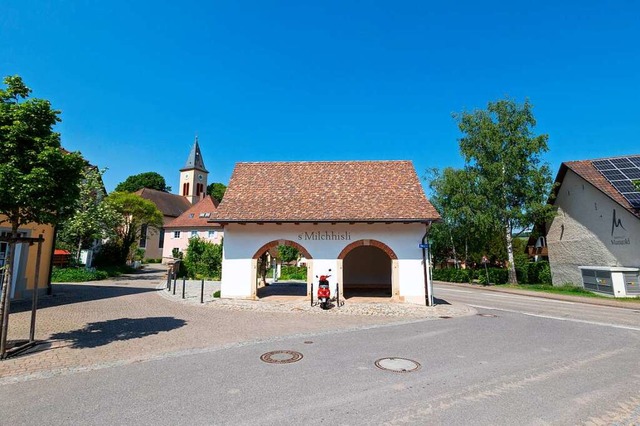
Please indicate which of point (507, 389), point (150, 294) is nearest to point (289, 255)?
point (150, 294)

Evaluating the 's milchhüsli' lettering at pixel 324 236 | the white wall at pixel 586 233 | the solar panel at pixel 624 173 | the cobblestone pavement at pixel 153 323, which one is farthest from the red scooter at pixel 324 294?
the solar panel at pixel 624 173

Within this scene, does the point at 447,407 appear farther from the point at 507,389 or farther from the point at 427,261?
the point at 427,261

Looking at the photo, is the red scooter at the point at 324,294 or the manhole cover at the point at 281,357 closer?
the manhole cover at the point at 281,357

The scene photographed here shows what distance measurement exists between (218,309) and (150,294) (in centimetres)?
660

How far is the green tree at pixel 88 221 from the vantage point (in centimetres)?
2681

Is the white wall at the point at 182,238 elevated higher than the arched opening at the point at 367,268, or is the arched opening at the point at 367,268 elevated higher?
the white wall at the point at 182,238

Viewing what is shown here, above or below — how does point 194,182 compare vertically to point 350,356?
above

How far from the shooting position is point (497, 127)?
2953 cm

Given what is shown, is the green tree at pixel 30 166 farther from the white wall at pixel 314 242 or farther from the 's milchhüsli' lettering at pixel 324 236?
the 's milchhüsli' lettering at pixel 324 236

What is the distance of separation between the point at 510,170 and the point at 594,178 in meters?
5.73

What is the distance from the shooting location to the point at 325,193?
18328 mm

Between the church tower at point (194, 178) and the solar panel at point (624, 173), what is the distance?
211 feet

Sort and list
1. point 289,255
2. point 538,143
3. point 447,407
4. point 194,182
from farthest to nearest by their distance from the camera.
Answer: point 194,182 < point 289,255 < point 538,143 < point 447,407

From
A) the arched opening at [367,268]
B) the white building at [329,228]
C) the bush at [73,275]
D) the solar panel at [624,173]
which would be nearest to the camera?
the white building at [329,228]
